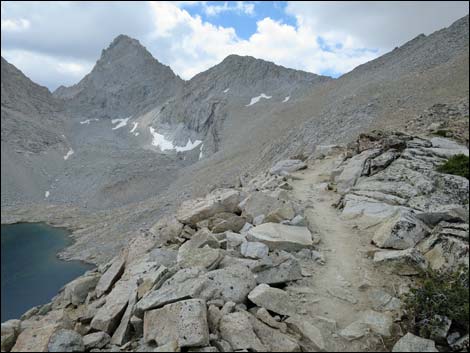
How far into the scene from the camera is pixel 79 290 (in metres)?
9.22

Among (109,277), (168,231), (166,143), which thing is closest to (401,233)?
(168,231)

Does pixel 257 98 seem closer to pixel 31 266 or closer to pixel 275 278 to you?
pixel 31 266

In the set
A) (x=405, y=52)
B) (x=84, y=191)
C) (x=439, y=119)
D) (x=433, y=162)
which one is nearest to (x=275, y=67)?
(x=405, y=52)

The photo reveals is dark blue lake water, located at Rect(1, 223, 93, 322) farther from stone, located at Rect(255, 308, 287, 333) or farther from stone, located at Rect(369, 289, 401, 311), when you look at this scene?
stone, located at Rect(369, 289, 401, 311)

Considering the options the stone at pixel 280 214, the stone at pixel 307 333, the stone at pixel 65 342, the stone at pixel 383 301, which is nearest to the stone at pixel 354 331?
the stone at pixel 307 333

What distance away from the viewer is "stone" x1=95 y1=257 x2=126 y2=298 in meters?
9.01

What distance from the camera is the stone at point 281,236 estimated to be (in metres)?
9.73

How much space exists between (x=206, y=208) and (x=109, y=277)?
392 centimetres

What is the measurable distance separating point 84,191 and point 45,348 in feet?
311

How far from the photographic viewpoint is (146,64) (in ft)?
549

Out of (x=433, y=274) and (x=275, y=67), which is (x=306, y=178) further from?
(x=275, y=67)

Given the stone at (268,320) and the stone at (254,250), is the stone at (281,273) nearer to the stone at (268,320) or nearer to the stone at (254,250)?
the stone at (254,250)

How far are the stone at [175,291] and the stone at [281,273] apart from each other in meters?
1.42

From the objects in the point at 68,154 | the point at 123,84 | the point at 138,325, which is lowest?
the point at 138,325
